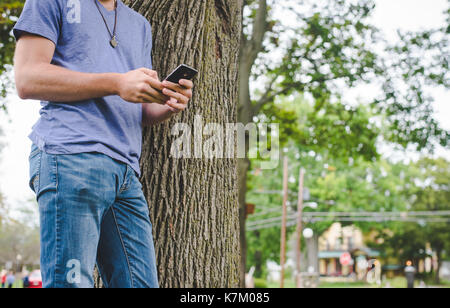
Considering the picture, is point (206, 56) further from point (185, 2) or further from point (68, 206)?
point (68, 206)

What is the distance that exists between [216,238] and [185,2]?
62.6 inches

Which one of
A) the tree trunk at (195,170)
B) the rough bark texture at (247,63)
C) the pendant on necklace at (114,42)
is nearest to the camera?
the pendant on necklace at (114,42)

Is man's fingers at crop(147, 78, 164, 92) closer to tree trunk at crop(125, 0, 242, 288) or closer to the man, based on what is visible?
the man

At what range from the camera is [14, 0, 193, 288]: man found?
5.28 feet

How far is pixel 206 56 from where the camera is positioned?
3.03m

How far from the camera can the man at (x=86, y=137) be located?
1.61m

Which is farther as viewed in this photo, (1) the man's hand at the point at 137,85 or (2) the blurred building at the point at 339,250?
(2) the blurred building at the point at 339,250

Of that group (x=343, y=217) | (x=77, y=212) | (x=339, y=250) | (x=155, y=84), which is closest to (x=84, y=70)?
(x=155, y=84)

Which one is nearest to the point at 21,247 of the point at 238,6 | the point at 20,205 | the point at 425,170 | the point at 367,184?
the point at 20,205

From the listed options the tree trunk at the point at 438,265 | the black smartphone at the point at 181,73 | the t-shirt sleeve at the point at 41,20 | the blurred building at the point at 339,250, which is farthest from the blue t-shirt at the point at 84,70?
the blurred building at the point at 339,250

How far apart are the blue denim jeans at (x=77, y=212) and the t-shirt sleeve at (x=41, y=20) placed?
45 cm

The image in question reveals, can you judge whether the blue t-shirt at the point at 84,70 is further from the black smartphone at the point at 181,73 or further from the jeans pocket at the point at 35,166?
the black smartphone at the point at 181,73

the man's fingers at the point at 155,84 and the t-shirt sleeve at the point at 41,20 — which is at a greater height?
the t-shirt sleeve at the point at 41,20

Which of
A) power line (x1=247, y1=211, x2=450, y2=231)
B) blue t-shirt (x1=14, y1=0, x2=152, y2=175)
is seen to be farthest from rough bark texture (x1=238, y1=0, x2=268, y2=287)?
power line (x1=247, y1=211, x2=450, y2=231)
